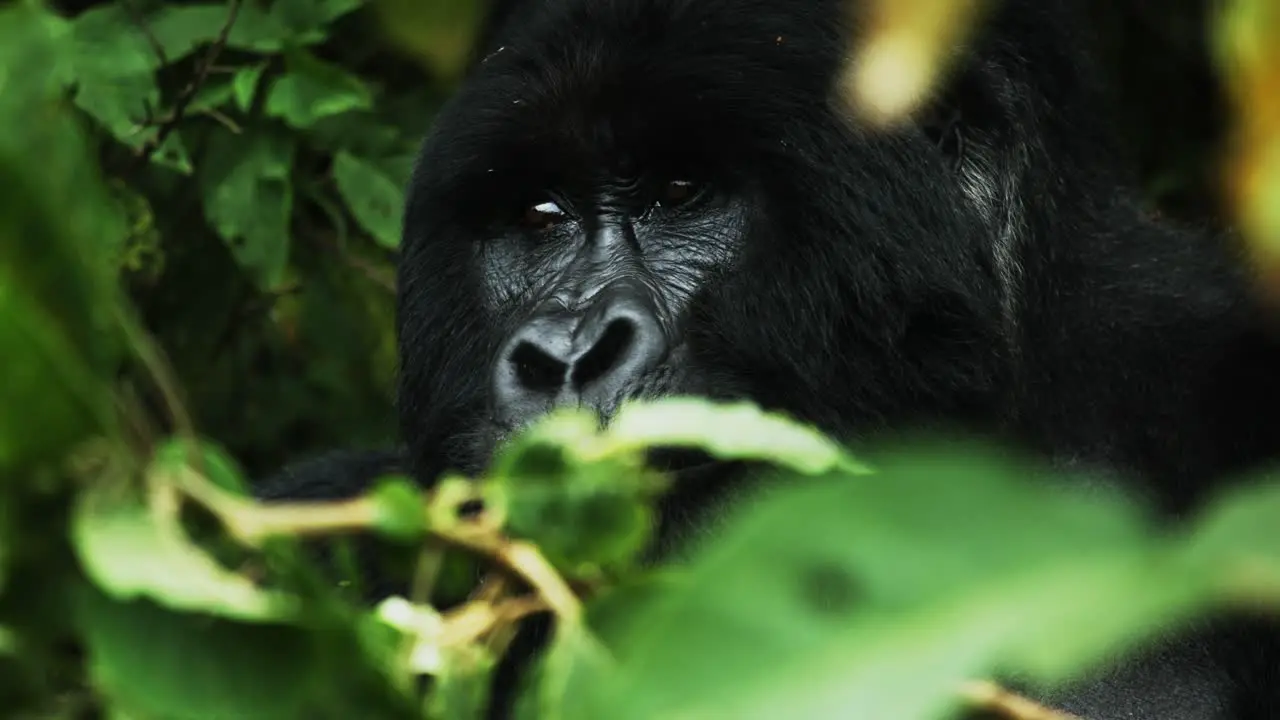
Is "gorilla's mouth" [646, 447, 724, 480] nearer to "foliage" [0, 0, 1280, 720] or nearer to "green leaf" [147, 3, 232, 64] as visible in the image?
"foliage" [0, 0, 1280, 720]

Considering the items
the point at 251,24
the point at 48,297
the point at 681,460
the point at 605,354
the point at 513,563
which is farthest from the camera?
the point at 251,24

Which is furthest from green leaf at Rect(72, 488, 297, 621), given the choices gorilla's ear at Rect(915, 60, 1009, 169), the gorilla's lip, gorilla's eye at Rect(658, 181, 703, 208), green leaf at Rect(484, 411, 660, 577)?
gorilla's ear at Rect(915, 60, 1009, 169)

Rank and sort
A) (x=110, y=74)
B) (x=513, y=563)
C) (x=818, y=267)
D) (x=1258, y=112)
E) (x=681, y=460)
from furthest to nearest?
(x=110, y=74) → (x=818, y=267) → (x=681, y=460) → (x=513, y=563) → (x=1258, y=112)

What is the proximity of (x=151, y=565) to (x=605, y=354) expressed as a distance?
1.70 m

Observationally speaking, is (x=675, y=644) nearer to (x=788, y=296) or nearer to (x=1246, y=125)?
(x=1246, y=125)

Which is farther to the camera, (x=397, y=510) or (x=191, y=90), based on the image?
(x=191, y=90)

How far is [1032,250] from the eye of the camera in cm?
294

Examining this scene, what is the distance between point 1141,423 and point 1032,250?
38cm

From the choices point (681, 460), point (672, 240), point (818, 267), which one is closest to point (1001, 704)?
point (681, 460)

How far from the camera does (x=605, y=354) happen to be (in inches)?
102

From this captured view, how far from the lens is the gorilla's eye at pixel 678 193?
298 centimetres

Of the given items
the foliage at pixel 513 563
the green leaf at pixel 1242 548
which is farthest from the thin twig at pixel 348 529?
the green leaf at pixel 1242 548

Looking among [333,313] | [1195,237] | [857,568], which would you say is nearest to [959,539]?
[857,568]

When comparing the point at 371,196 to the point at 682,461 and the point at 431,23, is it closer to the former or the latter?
the point at 431,23
